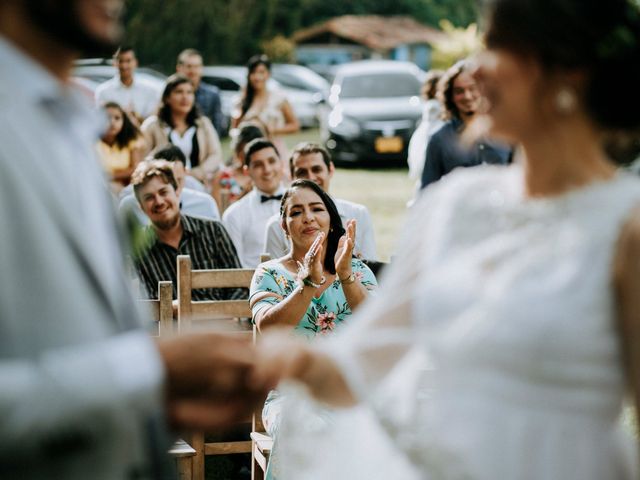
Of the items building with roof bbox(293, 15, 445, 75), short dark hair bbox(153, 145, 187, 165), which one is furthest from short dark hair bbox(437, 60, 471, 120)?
building with roof bbox(293, 15, 445, 75)

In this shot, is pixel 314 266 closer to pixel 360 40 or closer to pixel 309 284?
pixel 309 284

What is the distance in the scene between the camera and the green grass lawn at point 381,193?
12.5m

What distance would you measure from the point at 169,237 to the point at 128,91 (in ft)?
19.4

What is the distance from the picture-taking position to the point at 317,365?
2127 mm

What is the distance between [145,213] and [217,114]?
6.31 m

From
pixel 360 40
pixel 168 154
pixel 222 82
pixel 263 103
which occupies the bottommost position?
pixel 168 154

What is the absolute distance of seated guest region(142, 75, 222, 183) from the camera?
9266 millimetres

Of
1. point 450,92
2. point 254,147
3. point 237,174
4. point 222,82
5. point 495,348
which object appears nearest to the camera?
point 495,348

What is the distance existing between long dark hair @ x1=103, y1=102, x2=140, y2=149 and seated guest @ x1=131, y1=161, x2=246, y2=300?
2642 mm

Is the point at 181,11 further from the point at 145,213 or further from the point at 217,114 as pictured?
the point at 145,213

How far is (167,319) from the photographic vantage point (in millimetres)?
4801

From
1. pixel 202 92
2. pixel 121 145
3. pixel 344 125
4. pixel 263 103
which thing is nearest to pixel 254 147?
pixel 121 145

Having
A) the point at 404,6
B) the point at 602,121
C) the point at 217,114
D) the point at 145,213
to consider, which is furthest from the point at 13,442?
the point at 404,6

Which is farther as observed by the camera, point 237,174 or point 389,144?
point 389,144
